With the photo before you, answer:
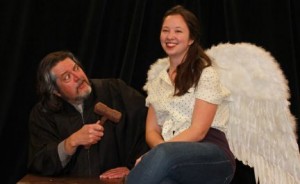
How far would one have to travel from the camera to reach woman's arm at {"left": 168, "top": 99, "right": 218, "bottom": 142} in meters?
2.00

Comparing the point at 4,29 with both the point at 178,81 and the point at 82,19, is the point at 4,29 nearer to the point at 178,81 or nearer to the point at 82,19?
the point at 82,19

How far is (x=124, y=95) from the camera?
8.50ft

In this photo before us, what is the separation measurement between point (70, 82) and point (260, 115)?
3.16 ft

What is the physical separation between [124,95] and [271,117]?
0.78m

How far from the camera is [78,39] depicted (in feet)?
9.95

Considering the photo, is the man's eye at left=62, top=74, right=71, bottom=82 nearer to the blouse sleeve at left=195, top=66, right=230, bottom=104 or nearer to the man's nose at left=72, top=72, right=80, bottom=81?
the man's nose at left=72, top=72, right=80, bottom=81

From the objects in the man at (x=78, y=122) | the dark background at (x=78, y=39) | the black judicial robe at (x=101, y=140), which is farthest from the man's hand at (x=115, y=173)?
the dark background at (x=78, y=39)

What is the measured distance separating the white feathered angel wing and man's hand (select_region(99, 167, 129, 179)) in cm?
52

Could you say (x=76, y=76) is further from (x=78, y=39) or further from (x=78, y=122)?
(x=78, y=39)

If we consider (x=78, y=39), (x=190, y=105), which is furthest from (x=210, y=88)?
(x=78, y=39)

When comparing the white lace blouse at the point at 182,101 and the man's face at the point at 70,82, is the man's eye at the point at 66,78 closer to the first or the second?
the man's face at the point at 70,82

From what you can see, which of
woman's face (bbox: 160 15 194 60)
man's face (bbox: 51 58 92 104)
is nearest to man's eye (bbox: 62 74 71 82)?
man's face (bbox: 51 58 92 104)

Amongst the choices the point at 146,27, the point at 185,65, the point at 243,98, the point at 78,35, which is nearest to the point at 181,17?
the point at 185,65

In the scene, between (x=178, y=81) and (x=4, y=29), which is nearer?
(x=178, y=81)
